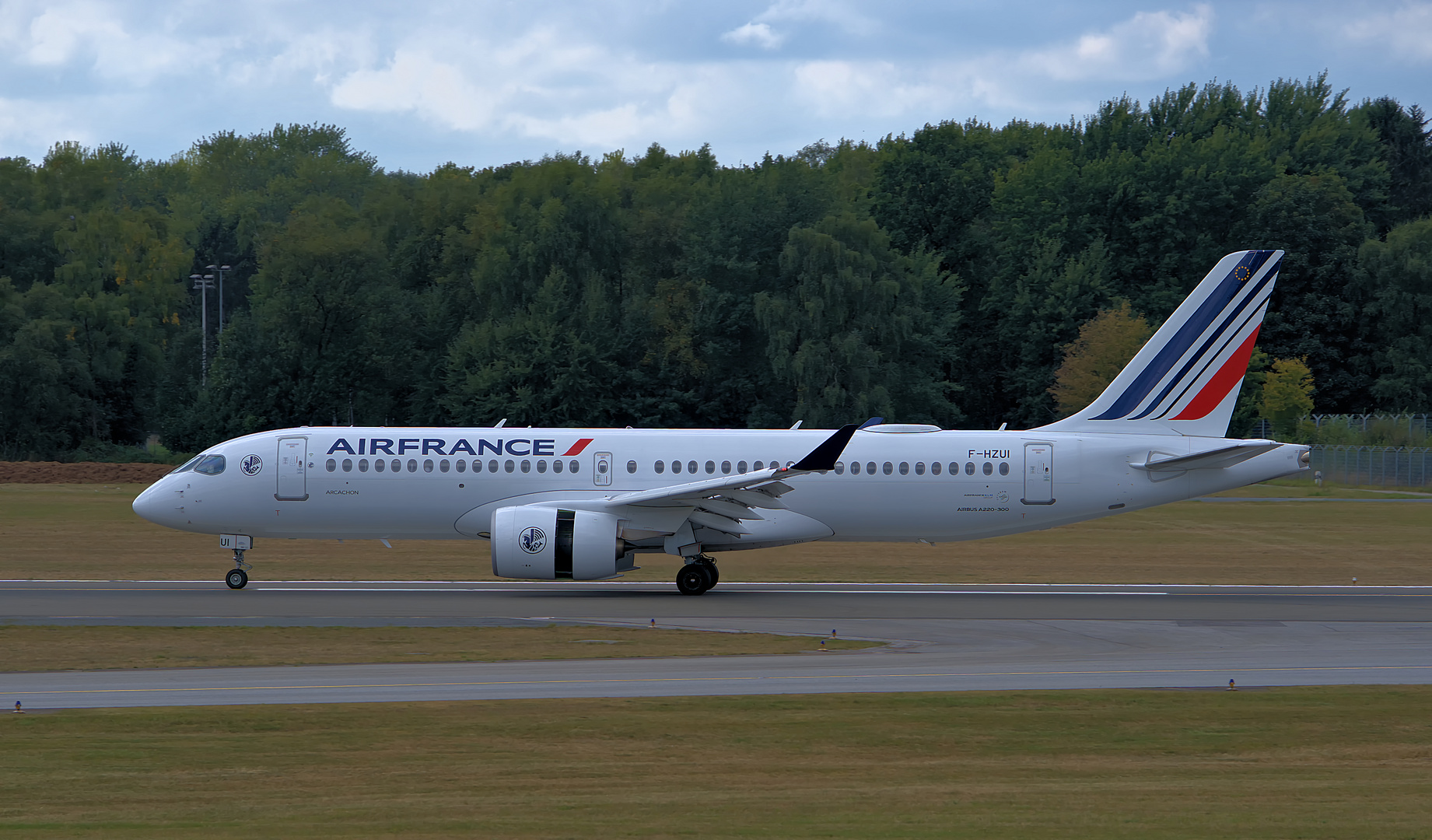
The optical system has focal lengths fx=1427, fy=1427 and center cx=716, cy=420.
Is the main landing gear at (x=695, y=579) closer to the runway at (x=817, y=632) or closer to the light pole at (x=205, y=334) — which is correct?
the runway at (x=817, y=632)

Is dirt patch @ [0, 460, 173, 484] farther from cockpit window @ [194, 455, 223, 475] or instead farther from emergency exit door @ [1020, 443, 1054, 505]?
emergency exit door @ [1020, 443, 1054, 505]

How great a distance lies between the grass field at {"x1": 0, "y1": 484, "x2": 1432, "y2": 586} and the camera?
109ft

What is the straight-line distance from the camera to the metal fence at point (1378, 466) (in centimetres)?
6869

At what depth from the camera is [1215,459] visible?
29.0m

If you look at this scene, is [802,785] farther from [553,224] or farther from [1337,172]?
[1337,172]

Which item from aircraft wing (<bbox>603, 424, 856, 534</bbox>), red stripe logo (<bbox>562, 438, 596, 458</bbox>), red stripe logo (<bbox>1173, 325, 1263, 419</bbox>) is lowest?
aircraft wing (<bbox>603, 424, 856, 534</bbox>)

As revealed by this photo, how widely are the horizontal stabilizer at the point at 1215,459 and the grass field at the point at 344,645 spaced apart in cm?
1061

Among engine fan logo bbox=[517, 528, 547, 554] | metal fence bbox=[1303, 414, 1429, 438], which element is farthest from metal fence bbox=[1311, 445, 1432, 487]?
engine fan logo bbox=[517, 528, 547, 554]

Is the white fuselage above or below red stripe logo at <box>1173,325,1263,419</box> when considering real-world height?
below

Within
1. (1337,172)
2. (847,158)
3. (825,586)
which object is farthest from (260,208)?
(825,586)

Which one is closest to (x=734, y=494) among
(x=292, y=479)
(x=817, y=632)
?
(x=817, y=632)

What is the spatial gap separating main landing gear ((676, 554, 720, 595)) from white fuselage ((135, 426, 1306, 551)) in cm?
53

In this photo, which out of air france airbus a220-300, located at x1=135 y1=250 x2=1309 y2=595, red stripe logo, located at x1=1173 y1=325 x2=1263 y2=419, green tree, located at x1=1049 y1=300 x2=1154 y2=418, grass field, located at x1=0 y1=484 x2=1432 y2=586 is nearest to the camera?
air france airbus a220-300, located at x1=135 y1=250 x2=1309 y2=595

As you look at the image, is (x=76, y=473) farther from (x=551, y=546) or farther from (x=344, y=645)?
(x=344, y=645)
